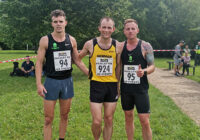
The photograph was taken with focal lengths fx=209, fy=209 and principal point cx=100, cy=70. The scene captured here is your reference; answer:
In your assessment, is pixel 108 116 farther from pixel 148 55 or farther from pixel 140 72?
pixel 148 55

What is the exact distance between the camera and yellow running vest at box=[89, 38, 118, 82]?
3.66 meters

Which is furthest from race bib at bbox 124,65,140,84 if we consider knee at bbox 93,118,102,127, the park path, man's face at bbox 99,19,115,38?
the park path

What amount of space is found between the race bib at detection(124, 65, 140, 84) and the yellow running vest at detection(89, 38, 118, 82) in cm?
23

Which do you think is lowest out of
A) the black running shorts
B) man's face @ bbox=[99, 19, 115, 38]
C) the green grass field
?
the green grass field

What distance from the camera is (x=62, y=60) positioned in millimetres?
3738

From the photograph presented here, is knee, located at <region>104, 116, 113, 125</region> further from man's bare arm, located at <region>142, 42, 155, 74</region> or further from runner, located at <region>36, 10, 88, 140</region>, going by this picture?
man's bare arm, located at <region>142, 42, 155, 74</region>

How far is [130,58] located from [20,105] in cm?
474

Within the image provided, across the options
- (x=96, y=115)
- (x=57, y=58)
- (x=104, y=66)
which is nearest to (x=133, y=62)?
(x=104, y=66)

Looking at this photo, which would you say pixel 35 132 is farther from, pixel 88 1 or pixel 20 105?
pixel 88 1

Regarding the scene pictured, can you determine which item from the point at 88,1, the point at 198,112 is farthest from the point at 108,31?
the point at 88,1

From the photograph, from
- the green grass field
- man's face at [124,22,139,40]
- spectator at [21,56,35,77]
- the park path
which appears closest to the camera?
man's face at [124,22,139,40]

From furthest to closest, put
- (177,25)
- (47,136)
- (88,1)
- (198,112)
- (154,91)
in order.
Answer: (177,25)
(88,1)
(154,91)
(198,112)
(47,136)

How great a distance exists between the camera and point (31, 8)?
12469 millimetres

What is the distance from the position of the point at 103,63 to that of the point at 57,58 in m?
0.82
